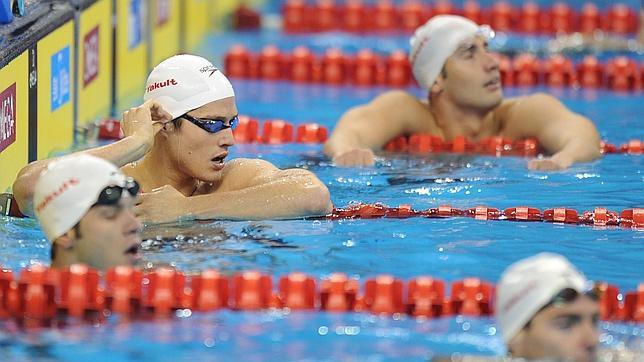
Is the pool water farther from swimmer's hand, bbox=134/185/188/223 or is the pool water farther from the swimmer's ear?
the swimmer's ear

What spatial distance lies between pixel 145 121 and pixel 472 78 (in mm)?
2105

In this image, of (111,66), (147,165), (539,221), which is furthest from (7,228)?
(111,66)

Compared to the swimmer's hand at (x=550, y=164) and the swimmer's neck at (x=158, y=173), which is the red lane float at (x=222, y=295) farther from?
the swimmer's hand at (x=550, y=164)

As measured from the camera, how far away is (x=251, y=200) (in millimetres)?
4980

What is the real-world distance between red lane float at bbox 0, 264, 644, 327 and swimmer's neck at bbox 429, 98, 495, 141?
2508mm

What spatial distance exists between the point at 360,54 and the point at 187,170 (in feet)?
12.9

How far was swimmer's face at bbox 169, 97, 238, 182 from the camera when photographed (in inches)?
195

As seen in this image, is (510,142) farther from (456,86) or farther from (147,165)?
(147,165)

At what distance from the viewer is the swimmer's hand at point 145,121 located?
15.5 feet

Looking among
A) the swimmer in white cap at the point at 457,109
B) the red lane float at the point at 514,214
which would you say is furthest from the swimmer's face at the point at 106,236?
the swimmer in white cap at the point at 457,109

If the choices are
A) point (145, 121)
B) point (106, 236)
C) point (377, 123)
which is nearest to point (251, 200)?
point (145, 121)

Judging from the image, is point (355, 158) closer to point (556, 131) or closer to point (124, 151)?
point (556, 131)

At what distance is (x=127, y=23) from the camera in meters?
7.85

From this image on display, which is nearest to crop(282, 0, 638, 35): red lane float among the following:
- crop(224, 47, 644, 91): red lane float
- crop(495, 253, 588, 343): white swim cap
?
crop(224, 47, 644, 91): red lane float
